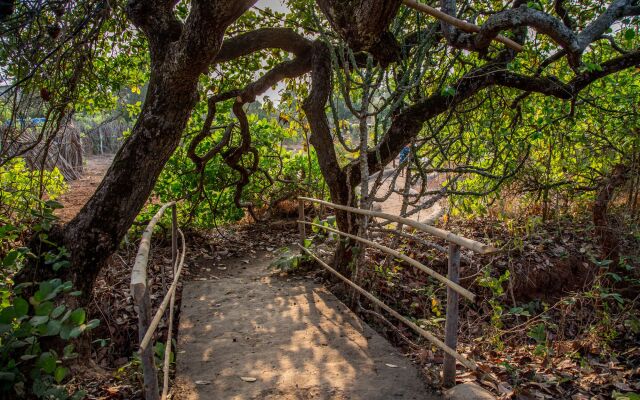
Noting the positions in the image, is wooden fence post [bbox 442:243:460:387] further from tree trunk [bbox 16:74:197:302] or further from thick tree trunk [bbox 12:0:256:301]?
tree trunk [bbox 16:74:197:302]

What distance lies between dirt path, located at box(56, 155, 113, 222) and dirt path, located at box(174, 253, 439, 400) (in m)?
4.95

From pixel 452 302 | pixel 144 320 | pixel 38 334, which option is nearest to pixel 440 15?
pixel 452 302

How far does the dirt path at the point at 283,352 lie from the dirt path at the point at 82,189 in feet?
16.2

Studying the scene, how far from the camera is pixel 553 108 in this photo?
17.5 ft

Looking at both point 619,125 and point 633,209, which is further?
point 633,209

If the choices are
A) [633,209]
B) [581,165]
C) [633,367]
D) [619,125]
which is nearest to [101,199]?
[633,367]

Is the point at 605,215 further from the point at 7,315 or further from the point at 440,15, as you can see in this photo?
the point at 7,315

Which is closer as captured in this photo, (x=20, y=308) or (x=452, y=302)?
(x=20, y=308)

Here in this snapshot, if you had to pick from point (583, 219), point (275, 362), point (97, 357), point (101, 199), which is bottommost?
point (97, 357)

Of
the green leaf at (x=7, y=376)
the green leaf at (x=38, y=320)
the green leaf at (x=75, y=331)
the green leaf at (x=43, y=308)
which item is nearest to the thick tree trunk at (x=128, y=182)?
the green leaf at (x=7, y=376)

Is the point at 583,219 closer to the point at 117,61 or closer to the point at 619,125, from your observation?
the point at 619,125

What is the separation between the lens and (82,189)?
Answer: 1277cm

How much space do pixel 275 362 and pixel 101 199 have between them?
229 cm

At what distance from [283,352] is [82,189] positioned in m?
11.8
